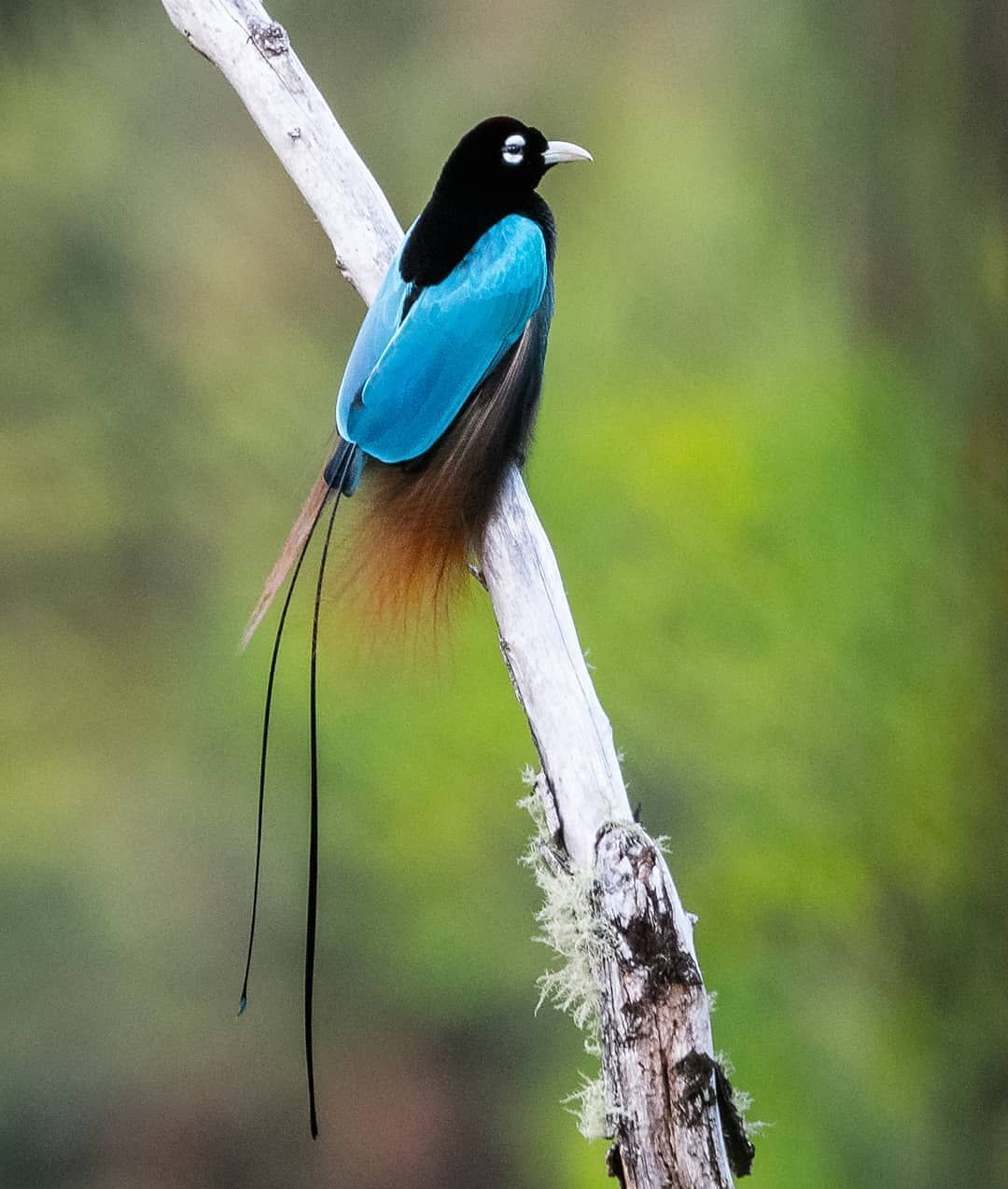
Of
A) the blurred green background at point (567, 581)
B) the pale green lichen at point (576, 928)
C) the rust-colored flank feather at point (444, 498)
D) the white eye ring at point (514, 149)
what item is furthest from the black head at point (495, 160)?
the pale green lichen at point (576, 928)

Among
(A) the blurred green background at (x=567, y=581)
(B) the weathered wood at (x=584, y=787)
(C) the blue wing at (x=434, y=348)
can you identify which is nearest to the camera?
(B) the weathered wood at (x=584, y=787)

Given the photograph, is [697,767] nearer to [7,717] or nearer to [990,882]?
[990,882]

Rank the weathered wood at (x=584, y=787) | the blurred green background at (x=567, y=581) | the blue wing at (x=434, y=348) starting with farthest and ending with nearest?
the blurred green background at (x=567, y=581) < the blue wing at (x=434, y=348) < the weathered wood at (x=584, y=787)

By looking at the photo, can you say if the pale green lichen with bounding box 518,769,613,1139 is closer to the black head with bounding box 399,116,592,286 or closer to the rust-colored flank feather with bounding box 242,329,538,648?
the rust-colored flank feather with bounding box 242,329,538,648

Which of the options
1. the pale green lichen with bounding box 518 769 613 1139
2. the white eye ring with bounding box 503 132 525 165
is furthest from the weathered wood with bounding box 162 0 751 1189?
the white eye ring with bounding box 503 132 525 165

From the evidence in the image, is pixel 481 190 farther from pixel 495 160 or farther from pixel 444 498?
pixel 444 498

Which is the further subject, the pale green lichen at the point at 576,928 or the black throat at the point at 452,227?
the black throat at the point at 452,227

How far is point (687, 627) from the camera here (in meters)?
1.66

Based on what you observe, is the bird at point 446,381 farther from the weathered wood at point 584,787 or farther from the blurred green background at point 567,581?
the blurred green background at point 567,581

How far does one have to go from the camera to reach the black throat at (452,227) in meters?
1.22

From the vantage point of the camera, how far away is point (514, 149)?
1.28m

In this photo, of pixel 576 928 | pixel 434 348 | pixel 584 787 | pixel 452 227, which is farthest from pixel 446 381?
pixel 576 928

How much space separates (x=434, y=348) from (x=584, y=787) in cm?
42

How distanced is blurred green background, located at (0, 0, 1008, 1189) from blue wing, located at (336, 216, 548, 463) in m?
0.39
